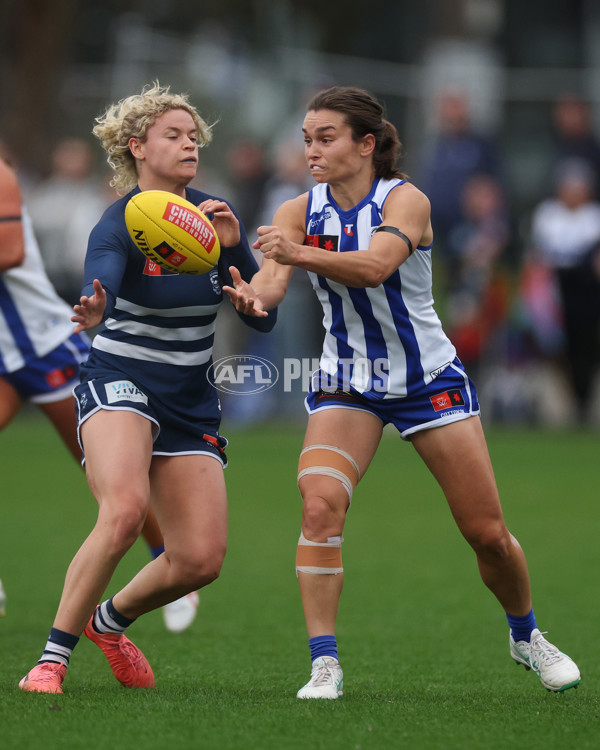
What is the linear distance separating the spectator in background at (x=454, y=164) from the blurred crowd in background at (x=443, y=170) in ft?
0.05

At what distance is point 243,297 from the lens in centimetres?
491

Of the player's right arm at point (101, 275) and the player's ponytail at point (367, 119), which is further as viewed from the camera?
the player's ponytail at point (367, 119)

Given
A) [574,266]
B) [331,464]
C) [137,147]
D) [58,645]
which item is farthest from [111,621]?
[574,266]

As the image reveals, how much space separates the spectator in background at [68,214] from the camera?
1431 cm

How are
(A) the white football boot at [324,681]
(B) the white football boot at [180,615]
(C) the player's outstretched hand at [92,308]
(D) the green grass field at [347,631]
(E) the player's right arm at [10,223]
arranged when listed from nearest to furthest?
(D) the green grass field at [347,631] < (C) the player's outstretched hand at [92,308] < (A) the white football boot at [324,681] < (E) the player's right arm at [10,223] < (B) the white football boot at [180,615]

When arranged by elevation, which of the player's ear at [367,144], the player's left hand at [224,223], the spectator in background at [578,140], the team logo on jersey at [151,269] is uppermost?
the player's ear at [367,144]

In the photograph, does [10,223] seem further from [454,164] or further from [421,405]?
[454,164]

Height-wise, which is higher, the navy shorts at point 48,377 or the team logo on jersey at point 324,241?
the team logo on jersey at point 324,241

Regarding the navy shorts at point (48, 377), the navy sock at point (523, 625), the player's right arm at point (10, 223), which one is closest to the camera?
the navy sock at point (523, 625)

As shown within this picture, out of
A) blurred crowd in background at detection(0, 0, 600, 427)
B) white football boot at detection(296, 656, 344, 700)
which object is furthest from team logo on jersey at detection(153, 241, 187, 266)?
blurred crowd in background at detection(0, 0, 600, 427)

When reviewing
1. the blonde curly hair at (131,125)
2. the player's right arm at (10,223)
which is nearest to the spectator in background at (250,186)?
the player's right arm at (10,223)

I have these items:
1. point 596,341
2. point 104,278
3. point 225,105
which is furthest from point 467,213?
point 104,278

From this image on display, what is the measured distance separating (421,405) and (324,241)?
0.73 meters

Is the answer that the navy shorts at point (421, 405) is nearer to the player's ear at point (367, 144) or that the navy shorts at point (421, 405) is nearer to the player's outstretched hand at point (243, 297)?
the player's outstretched hand at point (243, 297)
